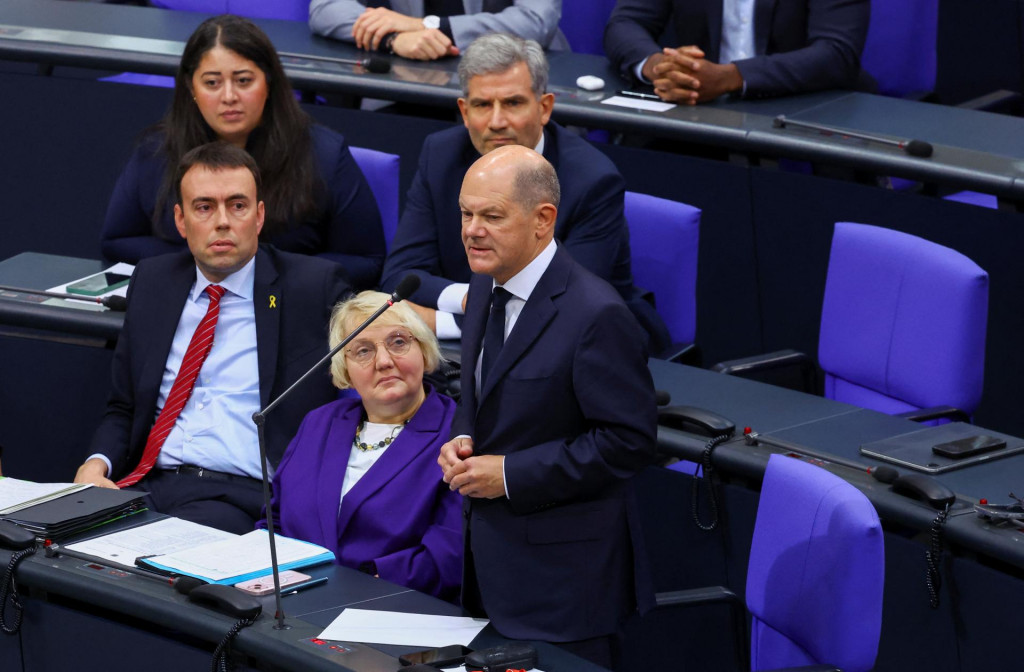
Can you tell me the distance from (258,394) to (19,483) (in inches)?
21.0

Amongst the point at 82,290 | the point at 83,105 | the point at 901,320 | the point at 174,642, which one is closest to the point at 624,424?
the point at 174,642

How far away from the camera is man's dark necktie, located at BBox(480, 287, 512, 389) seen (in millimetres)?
2555

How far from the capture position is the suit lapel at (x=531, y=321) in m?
2.48

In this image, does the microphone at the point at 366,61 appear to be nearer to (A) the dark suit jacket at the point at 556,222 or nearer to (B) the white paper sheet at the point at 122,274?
(A) the dark suit jacket at the point at 556,222

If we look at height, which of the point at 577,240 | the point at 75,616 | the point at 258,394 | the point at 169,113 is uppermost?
the point at 169,113

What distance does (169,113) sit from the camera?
3.89m

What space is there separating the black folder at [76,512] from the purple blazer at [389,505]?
305 mm

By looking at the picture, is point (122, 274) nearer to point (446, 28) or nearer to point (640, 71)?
point (446, 28)

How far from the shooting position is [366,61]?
14.9 ft

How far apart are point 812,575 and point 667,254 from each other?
4.68 ft

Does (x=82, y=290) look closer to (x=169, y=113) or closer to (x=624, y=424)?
(x=169, y=113)

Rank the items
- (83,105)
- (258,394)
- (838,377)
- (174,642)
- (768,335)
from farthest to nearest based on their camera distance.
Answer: (83,105) < (768,335) < (838,377) < (258,394) < (174,642)

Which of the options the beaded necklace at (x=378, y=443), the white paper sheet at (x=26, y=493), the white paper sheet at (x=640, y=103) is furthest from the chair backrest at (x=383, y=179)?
the white paper sheet at (x=26, y=493)

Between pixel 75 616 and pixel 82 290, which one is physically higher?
pixel 82 290
